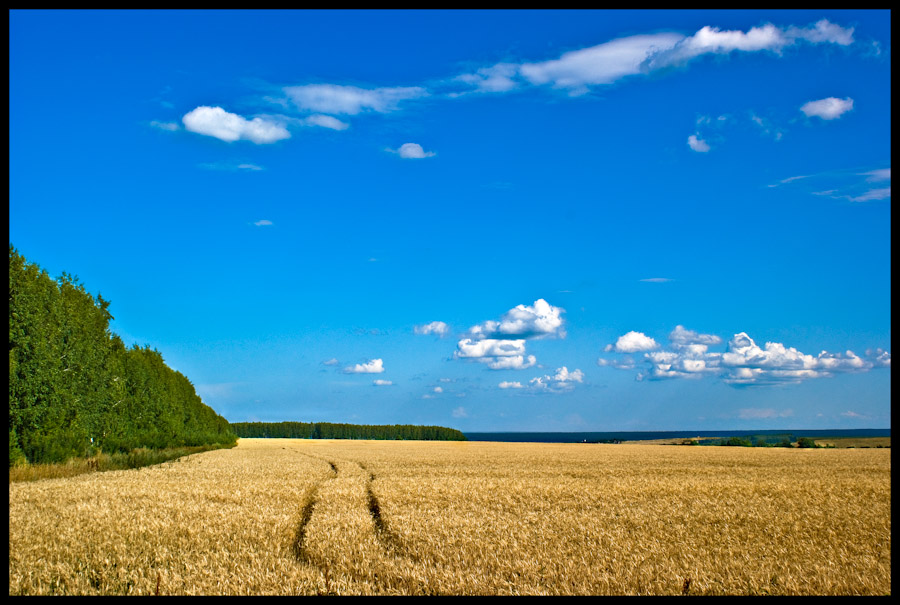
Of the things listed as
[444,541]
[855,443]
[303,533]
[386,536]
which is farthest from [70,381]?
[855,443]

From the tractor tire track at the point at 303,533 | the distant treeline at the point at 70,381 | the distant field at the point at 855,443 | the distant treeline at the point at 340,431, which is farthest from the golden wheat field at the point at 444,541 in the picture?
the distant treeline at the point at 340,431

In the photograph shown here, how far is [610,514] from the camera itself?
14484 mm

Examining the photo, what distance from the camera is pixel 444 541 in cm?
1088

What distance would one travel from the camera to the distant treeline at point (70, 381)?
94.9ft

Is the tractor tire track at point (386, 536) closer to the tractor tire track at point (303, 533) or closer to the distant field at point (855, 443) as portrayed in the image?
the tractor tire track at point (303, 533)

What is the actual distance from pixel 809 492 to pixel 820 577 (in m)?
12.4

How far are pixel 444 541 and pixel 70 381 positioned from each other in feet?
102

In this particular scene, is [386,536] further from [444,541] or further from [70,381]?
[70,381]

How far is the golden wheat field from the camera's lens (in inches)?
338

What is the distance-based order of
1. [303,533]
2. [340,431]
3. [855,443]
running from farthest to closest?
[340,431]
[855,443]
[303,533]

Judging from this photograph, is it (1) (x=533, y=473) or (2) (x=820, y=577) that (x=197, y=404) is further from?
(2) (x=820, y=577)

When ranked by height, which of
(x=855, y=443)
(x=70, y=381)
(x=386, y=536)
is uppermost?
(x=70, y=381)

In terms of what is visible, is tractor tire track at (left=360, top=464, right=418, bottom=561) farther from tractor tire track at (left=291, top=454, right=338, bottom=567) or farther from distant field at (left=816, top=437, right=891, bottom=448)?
distant field at (left=816, top=437, right=891, bottom=448)
